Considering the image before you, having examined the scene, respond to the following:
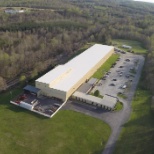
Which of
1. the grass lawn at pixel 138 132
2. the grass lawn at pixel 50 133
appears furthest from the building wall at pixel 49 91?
the grass lawn at pixel 138 132

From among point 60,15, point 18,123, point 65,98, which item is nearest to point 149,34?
point 60,15

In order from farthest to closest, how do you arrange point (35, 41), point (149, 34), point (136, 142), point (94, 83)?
point (149, 34), point (35, 41), point (94, 83), point (136, 142)

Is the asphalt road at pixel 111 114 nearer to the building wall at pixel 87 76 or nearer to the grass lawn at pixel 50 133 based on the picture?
the grass lawn at pixel 50 133

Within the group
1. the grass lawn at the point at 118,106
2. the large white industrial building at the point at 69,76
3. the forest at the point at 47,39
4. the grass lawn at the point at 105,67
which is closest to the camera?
the grass lawn at the point at 118,106

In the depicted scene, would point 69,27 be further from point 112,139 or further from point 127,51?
point 112,139

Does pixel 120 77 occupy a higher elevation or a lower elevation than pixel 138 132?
higher

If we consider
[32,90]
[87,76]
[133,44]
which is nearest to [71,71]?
[87,76]

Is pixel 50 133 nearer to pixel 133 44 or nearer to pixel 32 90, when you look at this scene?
pixel 32 90
